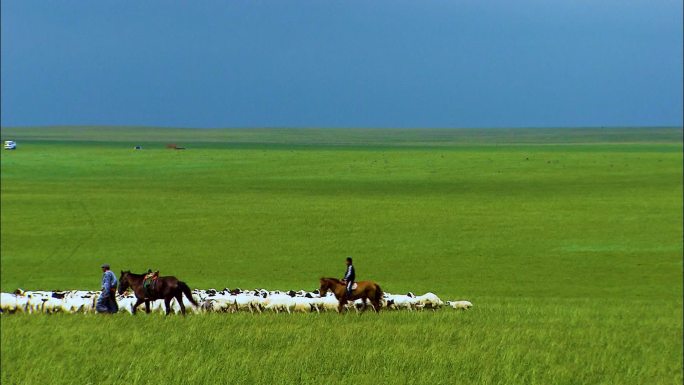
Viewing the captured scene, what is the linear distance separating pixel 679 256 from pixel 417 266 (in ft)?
57.5

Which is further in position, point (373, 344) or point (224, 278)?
point (224, 278)

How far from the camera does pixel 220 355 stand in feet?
47.2

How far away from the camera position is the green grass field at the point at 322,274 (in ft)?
45.3

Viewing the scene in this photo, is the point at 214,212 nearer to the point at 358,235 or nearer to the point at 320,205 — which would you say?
the point at 358,235

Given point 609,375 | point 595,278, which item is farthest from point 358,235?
point 595,278

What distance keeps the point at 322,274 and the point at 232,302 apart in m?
2.85

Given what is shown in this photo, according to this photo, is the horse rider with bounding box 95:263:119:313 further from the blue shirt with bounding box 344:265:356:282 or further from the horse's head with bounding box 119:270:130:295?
the blue shirt with bounding box 344:265:356:282

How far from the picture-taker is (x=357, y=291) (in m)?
20.1

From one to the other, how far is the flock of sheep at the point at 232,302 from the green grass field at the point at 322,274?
505 millimetres

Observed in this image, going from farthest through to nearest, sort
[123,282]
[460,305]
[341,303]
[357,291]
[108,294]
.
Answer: [357,291], [341,303], [123,282], [460,305], [108,294]

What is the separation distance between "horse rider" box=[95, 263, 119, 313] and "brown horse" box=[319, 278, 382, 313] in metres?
3.99

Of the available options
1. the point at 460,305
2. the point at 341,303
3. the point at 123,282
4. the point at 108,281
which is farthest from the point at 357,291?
the point at 108,281

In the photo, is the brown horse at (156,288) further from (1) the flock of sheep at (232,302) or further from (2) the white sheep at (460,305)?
(2) the white sheep at (460,305)

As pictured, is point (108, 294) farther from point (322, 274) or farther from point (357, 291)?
point (322, 274)
